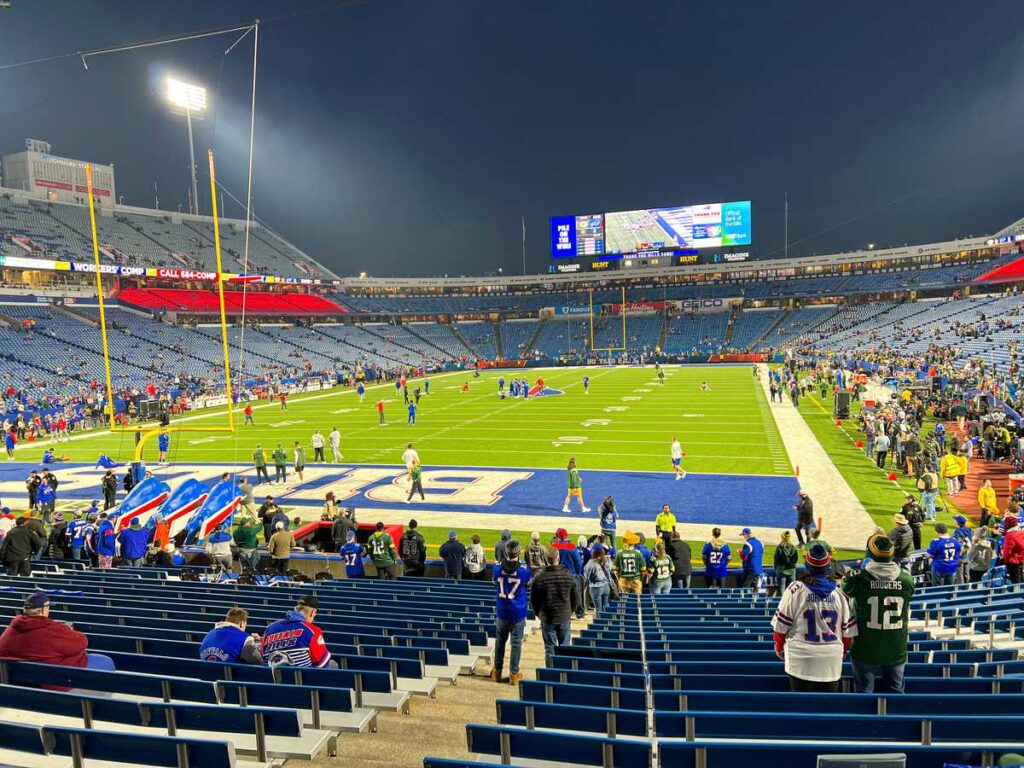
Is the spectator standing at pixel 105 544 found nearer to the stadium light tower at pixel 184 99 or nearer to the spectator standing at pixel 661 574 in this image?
the spectator standing at pixel 661 574

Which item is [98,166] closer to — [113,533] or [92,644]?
[113,533]

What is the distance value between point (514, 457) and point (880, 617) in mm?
20273

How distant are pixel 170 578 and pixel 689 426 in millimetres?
23230

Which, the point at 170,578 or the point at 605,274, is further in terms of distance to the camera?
the point at 605,274

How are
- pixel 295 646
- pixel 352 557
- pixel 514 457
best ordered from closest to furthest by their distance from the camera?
pixel 295 646 < pixel 352 557 < pixel 514 457

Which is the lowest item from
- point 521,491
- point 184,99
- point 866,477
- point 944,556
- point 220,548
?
point 220,548

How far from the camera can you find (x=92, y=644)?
5520mm

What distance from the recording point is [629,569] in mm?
10375

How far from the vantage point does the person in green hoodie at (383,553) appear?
465 inches

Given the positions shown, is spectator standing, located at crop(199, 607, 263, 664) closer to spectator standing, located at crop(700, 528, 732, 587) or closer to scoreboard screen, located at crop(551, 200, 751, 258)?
spectator standing, located at crop(700, 528, 732, 587)

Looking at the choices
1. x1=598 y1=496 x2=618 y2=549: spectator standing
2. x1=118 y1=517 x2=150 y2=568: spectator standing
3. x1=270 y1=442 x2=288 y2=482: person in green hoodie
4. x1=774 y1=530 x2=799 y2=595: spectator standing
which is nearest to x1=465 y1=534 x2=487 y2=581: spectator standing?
x1=598 y1=496 x2=618 y2=549: spectator standing

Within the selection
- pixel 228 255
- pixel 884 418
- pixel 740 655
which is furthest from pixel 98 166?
pixel 740 655

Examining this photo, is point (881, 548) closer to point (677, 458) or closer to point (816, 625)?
point (816, 625)

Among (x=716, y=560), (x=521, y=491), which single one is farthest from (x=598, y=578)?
(x=521, y=491)
